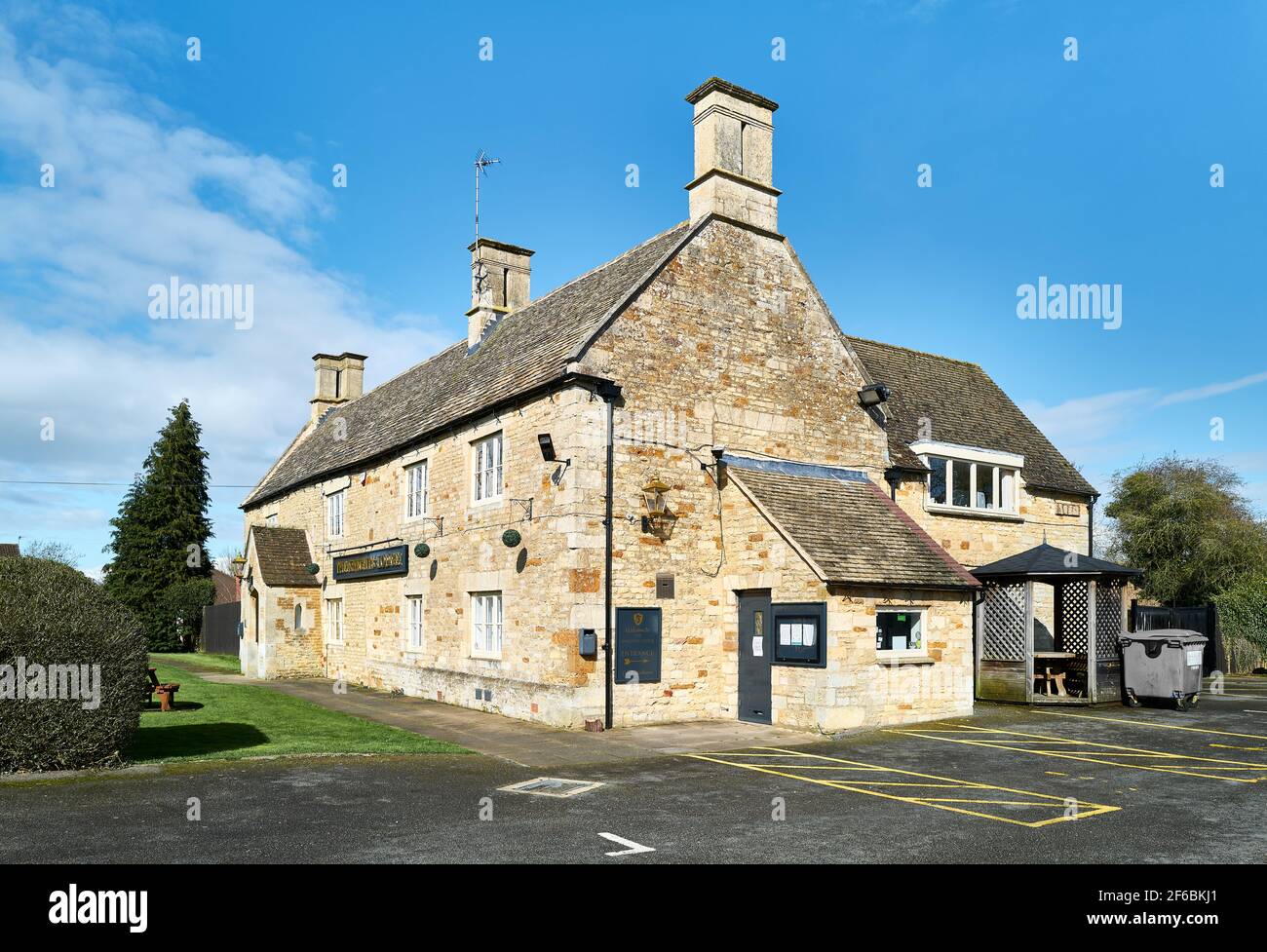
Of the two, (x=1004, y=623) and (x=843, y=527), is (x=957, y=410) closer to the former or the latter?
(x=1004, y=623)

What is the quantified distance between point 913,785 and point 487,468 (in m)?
10.4

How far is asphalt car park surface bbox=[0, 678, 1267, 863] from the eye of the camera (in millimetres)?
7527

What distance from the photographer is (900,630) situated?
627 inches

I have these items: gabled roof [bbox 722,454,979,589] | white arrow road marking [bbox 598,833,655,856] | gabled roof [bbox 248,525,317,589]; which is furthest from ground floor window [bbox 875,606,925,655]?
gabled roof [bbox 248,525,317,589]

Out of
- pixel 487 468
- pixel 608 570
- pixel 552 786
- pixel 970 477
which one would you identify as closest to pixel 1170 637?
pixel 970 477

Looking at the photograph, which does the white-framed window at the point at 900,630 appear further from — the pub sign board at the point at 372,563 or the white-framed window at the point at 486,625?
the pub sign board at the point at 372,563

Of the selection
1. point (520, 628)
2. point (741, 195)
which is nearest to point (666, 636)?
point (520, 628)

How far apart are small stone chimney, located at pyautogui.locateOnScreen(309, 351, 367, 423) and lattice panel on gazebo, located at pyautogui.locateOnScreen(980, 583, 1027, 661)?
78.3ft

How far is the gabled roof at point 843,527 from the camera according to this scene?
49.7 ft

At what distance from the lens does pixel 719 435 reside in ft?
55.9

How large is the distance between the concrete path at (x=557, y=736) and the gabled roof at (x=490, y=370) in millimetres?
5708

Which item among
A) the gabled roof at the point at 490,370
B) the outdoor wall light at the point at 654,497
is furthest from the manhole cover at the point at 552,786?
the gabled roof at the point at 490,370

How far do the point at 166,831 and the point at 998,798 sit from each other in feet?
26.5
